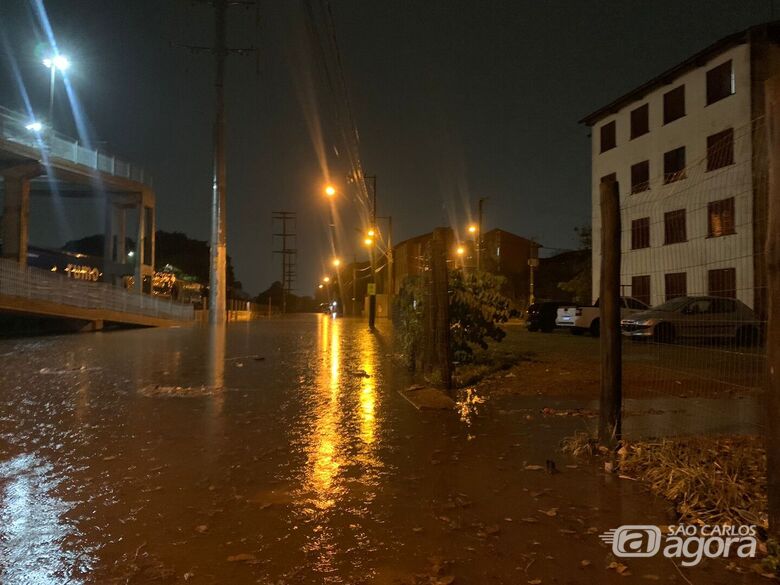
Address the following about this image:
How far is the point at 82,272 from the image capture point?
4181 centimetres

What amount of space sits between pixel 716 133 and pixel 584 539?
27.7 meters

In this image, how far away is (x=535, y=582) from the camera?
11.6ft

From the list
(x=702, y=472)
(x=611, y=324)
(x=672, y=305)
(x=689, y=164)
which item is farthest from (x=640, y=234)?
(x=689, y=164)

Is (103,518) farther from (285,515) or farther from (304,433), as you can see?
(304,433)

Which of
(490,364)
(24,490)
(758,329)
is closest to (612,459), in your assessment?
(758,329)

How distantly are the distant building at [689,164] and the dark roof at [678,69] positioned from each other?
0.15ft

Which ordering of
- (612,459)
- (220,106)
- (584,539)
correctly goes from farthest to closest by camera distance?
1. (220,106)
2. (612,459)
3. (584,539)

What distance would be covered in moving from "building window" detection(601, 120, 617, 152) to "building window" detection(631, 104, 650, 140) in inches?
65.2

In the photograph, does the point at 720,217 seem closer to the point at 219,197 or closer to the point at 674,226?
the point at 674,226

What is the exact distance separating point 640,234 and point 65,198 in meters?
41.1

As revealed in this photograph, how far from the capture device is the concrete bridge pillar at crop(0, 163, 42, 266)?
30953mm

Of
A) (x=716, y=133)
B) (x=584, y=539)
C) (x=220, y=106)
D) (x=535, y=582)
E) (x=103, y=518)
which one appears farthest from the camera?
(x=220, y=106)

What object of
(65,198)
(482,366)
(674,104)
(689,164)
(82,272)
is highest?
(674,104)

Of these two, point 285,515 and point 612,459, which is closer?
point 285,515
